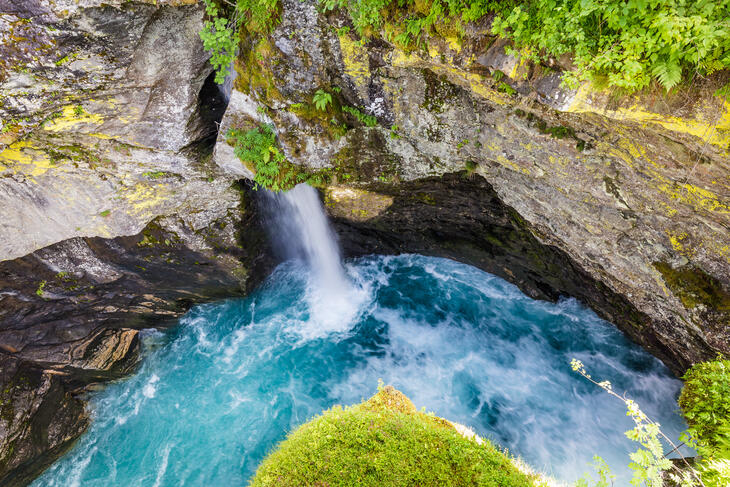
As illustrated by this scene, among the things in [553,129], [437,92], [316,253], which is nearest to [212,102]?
[437,92]

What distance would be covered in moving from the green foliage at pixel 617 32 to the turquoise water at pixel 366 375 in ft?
33.2

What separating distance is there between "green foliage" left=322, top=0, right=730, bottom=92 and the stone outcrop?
0.40 metres

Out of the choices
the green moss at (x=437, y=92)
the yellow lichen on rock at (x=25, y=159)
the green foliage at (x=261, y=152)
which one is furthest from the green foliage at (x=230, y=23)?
the yellow lichen on rock at (x=25, y=159)

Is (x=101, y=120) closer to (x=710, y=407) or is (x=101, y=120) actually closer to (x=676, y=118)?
(x=676, y=118)

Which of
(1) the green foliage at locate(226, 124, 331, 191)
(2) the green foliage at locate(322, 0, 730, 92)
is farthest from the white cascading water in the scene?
(2) the green foliage at locate(322, 0, 730, 92)

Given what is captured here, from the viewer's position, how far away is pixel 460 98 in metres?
8.59

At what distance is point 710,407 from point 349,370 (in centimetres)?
964

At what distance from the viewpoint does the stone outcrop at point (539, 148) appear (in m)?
6.18

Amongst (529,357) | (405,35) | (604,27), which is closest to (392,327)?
(529,357)

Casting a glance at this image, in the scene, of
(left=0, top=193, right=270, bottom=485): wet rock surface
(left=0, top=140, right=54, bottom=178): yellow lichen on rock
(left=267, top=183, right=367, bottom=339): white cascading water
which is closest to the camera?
(left=0, top=140, right=54, bottom=178): yellow lichen on rock

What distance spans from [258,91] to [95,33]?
343cm

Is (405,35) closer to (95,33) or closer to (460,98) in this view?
(460,98)

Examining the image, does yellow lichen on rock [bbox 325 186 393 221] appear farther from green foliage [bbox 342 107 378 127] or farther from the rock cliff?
the rock cliff

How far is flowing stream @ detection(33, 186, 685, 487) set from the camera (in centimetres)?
1122
